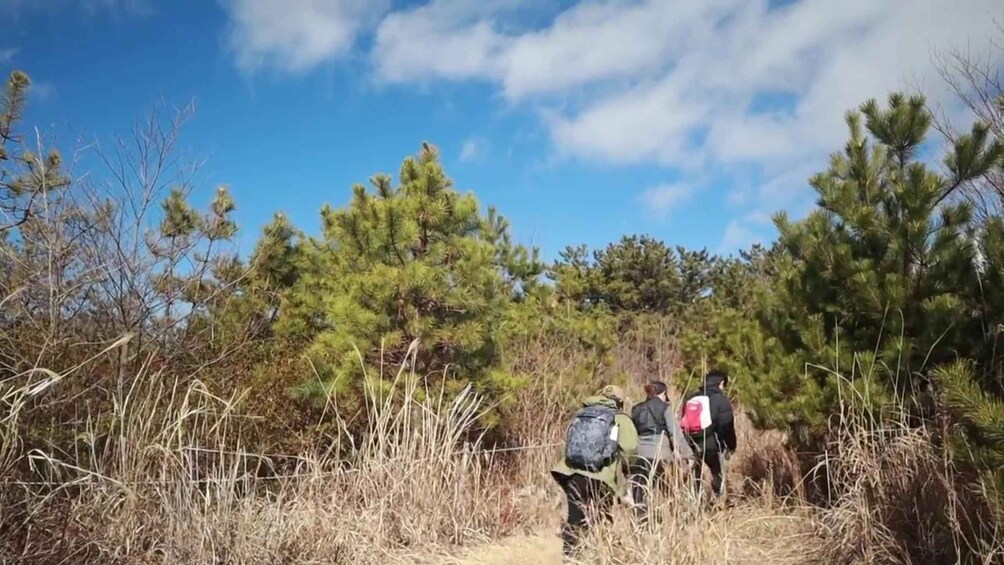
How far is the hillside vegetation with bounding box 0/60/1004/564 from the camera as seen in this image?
429 centimetres

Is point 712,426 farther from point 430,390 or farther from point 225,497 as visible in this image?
point 225,497

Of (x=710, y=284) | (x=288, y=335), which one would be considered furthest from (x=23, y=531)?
(x=710, y=284)

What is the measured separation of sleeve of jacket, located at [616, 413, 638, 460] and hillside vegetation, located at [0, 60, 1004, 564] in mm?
802

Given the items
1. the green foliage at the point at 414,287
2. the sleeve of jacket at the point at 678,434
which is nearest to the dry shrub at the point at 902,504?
the sleeve of jacket at the point at 678,434

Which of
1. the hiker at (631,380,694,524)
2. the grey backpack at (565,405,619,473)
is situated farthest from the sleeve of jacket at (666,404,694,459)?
the grey backpack at (565,405,619,473)

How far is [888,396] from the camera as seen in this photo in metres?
5.50

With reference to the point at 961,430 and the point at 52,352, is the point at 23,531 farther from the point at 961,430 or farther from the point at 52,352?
the point at 961,430

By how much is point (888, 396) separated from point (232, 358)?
18.6 ft

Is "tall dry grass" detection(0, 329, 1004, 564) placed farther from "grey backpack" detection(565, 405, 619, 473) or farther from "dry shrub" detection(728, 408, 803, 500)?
"grey backpack" detection(565, 405, 619, 473)

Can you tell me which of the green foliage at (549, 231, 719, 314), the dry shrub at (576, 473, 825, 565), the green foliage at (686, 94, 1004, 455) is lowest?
the dry shrub at (576, 473, 825, 565)

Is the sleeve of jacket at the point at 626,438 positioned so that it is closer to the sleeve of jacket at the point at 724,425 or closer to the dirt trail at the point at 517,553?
the dirt trail at the point at 517,553

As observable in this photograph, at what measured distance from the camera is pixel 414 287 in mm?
7020

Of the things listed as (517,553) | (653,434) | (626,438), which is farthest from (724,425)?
(517,553)

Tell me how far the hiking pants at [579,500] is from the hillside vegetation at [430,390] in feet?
1.56
